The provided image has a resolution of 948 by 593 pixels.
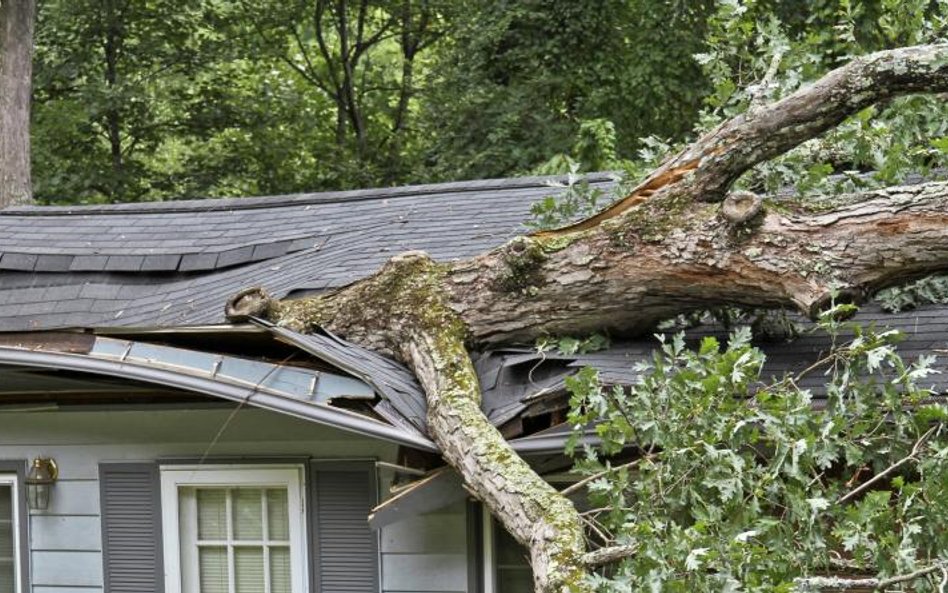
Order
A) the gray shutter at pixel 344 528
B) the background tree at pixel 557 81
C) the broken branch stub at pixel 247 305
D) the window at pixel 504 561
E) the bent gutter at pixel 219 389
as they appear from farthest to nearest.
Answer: the background tree at pixel 557 81, the gray shutter at pixel 344 528, the window at pixel 504 561, the broken branch stub at pixel 247 305, the bent gutter at pixel 219 389

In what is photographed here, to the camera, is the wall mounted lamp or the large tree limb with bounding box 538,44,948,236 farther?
the wall mounted lamp

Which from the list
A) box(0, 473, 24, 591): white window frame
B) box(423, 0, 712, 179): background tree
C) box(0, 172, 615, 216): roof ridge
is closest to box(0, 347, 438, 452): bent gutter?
box(0, 473, 24, 591): white window frame

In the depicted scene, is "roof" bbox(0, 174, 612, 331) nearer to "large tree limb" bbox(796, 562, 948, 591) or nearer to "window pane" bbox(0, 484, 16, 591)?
"window pane" bbox(0, 484, 16, 591)

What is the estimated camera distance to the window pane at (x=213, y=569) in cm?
648

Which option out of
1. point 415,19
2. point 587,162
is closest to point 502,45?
point 587,162

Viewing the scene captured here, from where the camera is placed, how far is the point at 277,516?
21.0 ft

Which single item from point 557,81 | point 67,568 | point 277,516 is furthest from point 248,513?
point 557,81

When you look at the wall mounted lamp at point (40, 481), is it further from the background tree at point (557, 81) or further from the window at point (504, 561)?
the background tree at point (557, 81)

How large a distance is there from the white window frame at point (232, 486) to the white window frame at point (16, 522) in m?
0.79

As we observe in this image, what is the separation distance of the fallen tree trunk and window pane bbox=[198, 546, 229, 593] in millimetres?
1313

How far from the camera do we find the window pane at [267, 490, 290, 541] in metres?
6.37

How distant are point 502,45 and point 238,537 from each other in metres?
10.1

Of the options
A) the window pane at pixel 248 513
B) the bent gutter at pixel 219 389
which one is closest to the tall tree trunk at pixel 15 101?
the window pane at pixel 248 513

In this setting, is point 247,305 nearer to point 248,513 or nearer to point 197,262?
point 248,513
